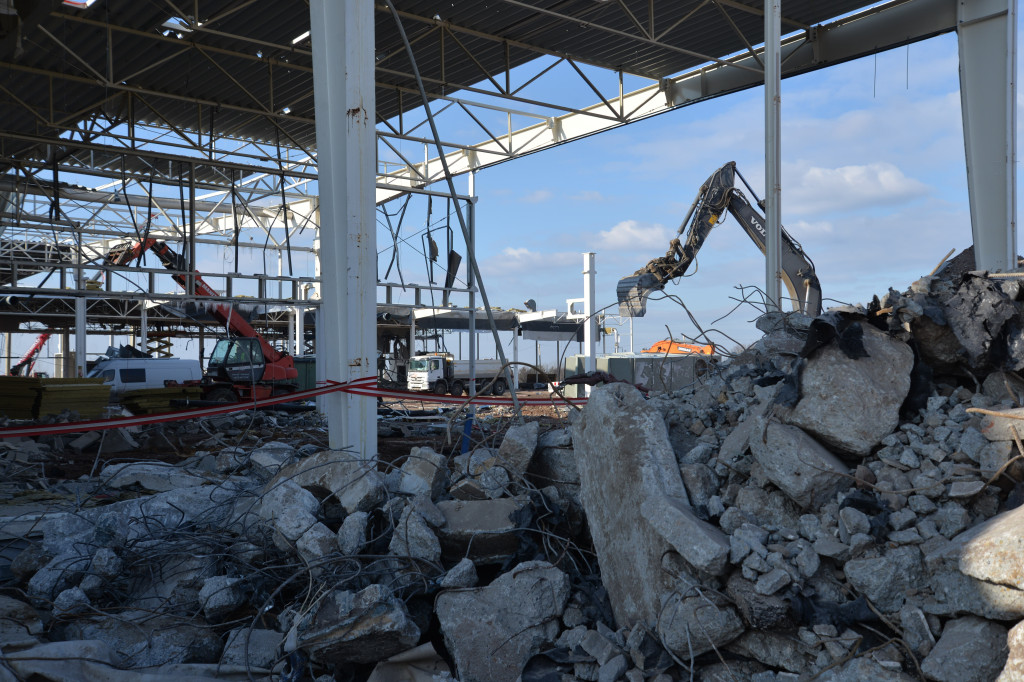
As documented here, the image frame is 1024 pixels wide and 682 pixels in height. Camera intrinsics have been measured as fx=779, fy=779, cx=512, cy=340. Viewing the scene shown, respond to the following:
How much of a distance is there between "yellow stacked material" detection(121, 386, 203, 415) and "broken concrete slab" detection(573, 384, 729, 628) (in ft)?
53.9

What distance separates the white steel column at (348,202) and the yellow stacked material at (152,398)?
14.0 metres

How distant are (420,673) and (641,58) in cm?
1440

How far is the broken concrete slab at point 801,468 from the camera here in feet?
13.7

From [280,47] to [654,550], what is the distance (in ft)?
43.4

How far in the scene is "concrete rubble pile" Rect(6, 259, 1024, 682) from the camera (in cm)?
370

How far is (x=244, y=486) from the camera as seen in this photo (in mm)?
6660

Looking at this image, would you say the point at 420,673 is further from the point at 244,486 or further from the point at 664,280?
the point at 664,280

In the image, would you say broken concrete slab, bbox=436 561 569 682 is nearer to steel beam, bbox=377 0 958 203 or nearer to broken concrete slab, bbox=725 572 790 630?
broken concrete slab, bbox=725 572 790 630

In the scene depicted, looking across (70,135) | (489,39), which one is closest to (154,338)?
(70,135)

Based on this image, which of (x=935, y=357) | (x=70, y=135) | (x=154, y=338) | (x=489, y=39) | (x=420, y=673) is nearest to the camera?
(x=420, y=673)

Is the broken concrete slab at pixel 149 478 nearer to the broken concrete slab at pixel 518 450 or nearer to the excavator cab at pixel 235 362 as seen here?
the broken concrete slab at pixel 518 450

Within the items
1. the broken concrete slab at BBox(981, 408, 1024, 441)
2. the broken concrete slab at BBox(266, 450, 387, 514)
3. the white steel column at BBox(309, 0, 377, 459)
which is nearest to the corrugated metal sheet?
the white steel column at BBox(309, 0, 377, 459)

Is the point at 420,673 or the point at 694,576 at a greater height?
the point at 694,576

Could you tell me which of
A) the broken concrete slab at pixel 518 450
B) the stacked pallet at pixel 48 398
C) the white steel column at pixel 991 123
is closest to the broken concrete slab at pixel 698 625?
the broken concrete slab at pixel 518 450
